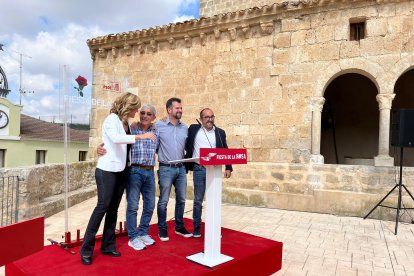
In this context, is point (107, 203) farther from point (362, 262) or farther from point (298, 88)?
point (298, 88)

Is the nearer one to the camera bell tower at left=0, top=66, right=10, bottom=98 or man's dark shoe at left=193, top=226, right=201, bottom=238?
man's dark shoe at left=193, top=226, right=201, bottom=238

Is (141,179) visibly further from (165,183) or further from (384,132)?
(384,132)

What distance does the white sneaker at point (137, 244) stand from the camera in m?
3.15

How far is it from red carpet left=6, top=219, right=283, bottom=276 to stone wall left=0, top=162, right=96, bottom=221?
2658mm

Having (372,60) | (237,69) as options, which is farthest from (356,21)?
(237,69)

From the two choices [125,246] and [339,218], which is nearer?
[125,246]

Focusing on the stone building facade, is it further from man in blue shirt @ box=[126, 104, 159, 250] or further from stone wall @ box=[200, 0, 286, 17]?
stone wall @ box=[200, 0, 286, 17]

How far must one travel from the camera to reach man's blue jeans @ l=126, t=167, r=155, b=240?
124 inches

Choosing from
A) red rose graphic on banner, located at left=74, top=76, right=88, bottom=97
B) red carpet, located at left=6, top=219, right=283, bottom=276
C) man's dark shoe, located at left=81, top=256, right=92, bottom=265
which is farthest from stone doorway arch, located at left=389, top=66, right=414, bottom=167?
man's dark shoe, located at left=81, top=256, right=92, bottom=265

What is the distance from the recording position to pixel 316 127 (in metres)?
6.47

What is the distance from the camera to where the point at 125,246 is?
3252 millimetres

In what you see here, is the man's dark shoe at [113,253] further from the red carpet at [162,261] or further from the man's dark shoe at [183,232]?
the man's dark shoe at [183,232]

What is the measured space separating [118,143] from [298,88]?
15.6 ft

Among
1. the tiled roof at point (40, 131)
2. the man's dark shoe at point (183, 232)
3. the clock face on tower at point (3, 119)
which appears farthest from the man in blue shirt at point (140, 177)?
the tiled roof at point (40, 131)
